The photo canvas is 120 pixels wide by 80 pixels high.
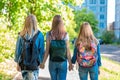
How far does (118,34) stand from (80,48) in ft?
383

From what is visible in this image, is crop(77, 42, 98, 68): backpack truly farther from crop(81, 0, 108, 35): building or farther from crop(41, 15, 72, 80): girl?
crop(81, 0, 108, 35): building

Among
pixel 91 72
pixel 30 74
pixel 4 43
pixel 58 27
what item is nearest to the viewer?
pixel 30 74

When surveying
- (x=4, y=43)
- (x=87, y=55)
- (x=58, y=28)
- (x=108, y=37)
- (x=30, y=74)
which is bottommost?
(x=108, y=37)

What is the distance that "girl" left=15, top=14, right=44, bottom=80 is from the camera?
830 cm

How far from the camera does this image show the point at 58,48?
8695 mm

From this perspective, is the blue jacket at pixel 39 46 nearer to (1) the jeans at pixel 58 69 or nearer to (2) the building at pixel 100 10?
(1) the jeans at pixel 58 69

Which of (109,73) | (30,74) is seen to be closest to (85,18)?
(109,73)

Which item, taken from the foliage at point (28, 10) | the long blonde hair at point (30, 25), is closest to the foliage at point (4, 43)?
the foliage at point (28, 10)

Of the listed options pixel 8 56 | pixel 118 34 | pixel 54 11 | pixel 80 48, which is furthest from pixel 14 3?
pixel 118 34

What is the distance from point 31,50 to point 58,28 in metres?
0.70

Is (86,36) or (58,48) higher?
(86,36)

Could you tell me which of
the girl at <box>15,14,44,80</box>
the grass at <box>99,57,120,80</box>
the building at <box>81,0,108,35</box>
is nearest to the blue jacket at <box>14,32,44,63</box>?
the girl at <box>15,14,44,80</box>

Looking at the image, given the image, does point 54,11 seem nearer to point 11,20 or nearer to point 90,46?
point 11,20

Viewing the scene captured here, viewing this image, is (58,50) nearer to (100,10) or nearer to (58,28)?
(58,28)
